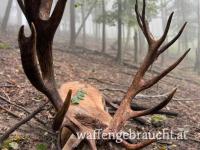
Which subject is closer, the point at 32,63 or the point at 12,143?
the point at 32,63

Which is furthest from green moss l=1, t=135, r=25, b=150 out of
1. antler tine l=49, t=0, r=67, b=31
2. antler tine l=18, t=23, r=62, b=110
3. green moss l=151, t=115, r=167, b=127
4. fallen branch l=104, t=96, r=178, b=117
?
green moss l=151, t=115, r=167, b=127

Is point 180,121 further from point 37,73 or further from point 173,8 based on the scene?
point 173,8

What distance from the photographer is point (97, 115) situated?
4957 millimetres

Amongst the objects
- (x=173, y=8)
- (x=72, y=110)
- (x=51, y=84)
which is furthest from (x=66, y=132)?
(x=173, y=8)

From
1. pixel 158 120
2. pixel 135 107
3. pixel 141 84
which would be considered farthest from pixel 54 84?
pixel 135 107

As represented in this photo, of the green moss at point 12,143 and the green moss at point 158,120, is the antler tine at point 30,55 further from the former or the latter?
the green moss at point 158,120

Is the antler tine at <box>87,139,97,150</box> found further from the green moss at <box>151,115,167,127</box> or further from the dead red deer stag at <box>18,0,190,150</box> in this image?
the green moss at <box>151,115,167,127</box>

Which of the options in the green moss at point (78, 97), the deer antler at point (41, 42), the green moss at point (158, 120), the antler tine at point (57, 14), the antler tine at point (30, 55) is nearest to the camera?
the antler tine at point (30, 55)

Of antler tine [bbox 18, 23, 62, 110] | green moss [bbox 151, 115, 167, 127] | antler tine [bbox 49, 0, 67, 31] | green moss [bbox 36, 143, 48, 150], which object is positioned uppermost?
antler tine [bbox 49, 0, 67, 31]

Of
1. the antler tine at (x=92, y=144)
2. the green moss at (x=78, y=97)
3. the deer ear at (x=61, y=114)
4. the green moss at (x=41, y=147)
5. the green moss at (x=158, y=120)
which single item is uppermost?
the deer ear at (x=61, y=114)

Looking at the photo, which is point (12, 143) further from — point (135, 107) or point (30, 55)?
point (135, 107)

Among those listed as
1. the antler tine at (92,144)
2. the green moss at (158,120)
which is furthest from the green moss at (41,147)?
the green moss at (158,120)

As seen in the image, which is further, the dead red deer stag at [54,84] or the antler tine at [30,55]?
the dead red deer stag at [54,84]

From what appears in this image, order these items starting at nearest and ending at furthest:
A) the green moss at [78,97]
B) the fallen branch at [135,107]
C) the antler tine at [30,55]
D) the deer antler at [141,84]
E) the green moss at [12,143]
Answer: the antler tine at [30,55]
the deer antler at [141,84]
the green moss at [12,143]
the green moss at [78,97]
the fallen branch at [135,107]
